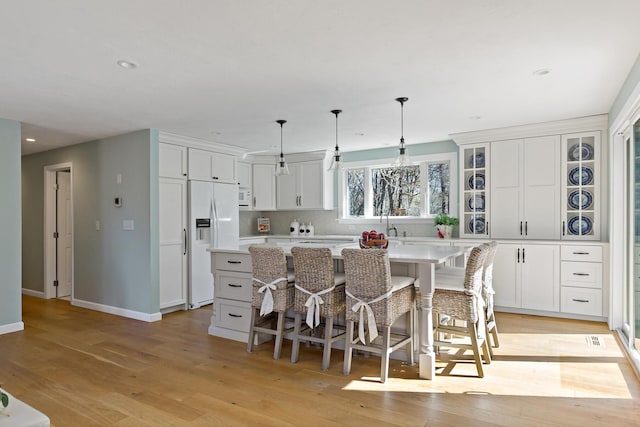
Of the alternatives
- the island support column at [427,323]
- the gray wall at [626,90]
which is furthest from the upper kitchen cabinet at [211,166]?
the gray wall at [626,90]

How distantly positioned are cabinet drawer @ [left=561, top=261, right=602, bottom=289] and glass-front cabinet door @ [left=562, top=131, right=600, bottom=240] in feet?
1.21

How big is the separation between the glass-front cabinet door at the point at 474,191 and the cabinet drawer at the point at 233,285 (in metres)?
3.00

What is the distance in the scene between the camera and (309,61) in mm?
2840

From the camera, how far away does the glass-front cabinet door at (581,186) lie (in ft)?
15.4

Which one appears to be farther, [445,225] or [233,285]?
[445,225]

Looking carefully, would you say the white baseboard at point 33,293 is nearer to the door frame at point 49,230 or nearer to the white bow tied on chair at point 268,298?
the door frame at point 49,230

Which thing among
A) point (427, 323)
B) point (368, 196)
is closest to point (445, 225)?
point (368, 196)

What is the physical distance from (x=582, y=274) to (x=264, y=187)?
4.74 metres

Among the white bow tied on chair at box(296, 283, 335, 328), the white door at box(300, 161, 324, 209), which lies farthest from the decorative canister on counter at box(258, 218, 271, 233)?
the white bow tied on chair at box(296, 283, 335, 328)

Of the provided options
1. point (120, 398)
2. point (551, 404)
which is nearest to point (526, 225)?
point (551, 404)

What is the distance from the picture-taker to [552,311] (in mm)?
4738

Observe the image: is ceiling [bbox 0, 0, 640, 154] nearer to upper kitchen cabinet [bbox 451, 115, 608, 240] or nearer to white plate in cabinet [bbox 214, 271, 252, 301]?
upper kitchen cabinet [bbox 451, 115, 608, 240]

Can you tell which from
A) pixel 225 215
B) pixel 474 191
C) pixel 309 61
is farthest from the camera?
pixel 225 215

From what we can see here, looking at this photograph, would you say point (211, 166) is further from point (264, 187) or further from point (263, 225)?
point (263, 225)
